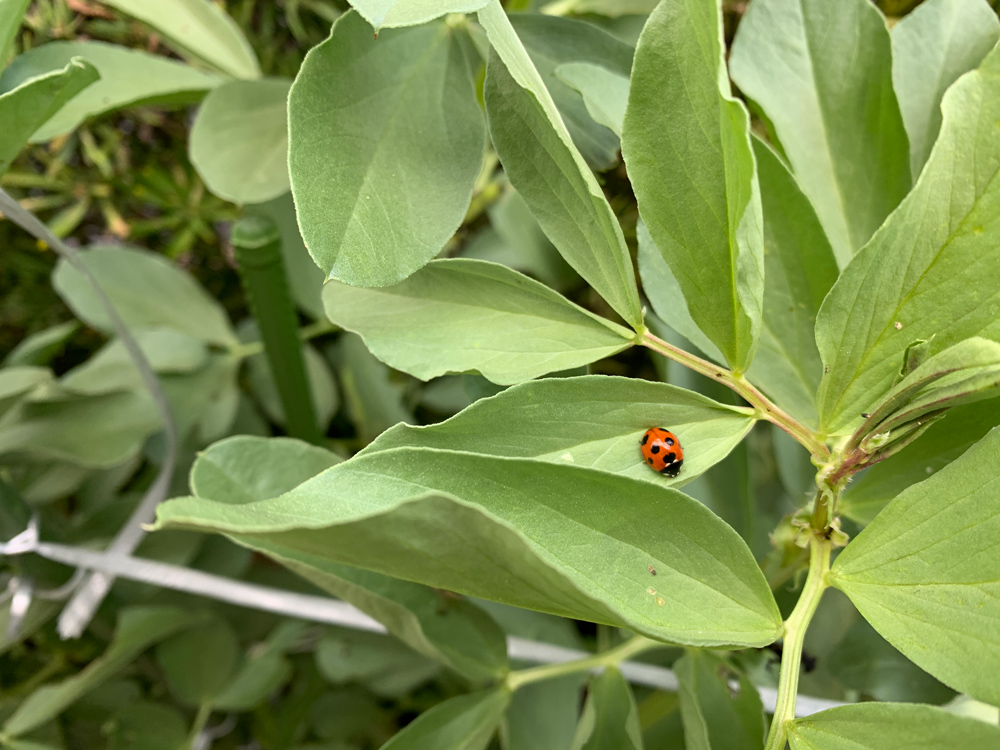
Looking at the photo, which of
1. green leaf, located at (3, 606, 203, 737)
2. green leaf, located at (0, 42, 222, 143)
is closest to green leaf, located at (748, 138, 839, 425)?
green leaf, located at (0, 42, 222, 143)

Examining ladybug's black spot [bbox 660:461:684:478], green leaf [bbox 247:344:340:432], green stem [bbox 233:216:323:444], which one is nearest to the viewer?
ladybug's black spot [bbox 660:461:684:478]

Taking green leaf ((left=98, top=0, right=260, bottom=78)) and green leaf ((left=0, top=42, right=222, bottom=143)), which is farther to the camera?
green leaf ((left=98, top=0, right=260, bottom=78))

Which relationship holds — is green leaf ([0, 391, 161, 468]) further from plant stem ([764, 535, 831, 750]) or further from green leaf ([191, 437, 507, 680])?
plant stem ([764, 535, 831, 750])

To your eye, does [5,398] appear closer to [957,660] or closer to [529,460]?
[529,460]

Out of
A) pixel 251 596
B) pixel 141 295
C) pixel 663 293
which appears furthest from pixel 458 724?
pixel 141 295

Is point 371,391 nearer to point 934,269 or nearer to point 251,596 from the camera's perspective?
point 251,596
